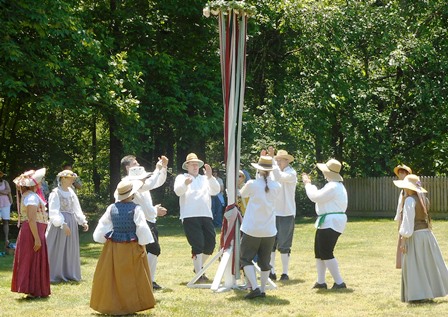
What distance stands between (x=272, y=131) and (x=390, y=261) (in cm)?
1400

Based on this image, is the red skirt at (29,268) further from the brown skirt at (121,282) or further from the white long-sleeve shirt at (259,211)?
the white long-sleeve shirt at (259,211)

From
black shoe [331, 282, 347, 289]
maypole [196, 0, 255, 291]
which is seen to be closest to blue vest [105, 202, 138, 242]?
maypole [196, 0, 255, 291]

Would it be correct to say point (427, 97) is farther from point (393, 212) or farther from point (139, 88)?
point (139, 88)

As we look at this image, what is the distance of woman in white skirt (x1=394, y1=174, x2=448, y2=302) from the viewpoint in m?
9.96

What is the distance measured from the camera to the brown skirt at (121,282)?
9289 mm

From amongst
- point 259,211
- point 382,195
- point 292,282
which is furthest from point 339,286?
point 382,195

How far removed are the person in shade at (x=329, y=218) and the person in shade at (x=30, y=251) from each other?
3620 millimetres

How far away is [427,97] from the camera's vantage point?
29750mm

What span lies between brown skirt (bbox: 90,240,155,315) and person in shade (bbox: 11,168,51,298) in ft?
5.39

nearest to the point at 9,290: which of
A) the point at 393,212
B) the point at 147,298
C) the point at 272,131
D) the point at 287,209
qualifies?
the point at 147,298

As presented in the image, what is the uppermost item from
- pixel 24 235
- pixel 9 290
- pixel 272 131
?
pixel 272 131

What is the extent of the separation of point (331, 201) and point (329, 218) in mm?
236

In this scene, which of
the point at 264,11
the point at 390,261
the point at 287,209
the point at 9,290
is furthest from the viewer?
the point at 264,11

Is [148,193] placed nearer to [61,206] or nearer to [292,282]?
[61,206]
